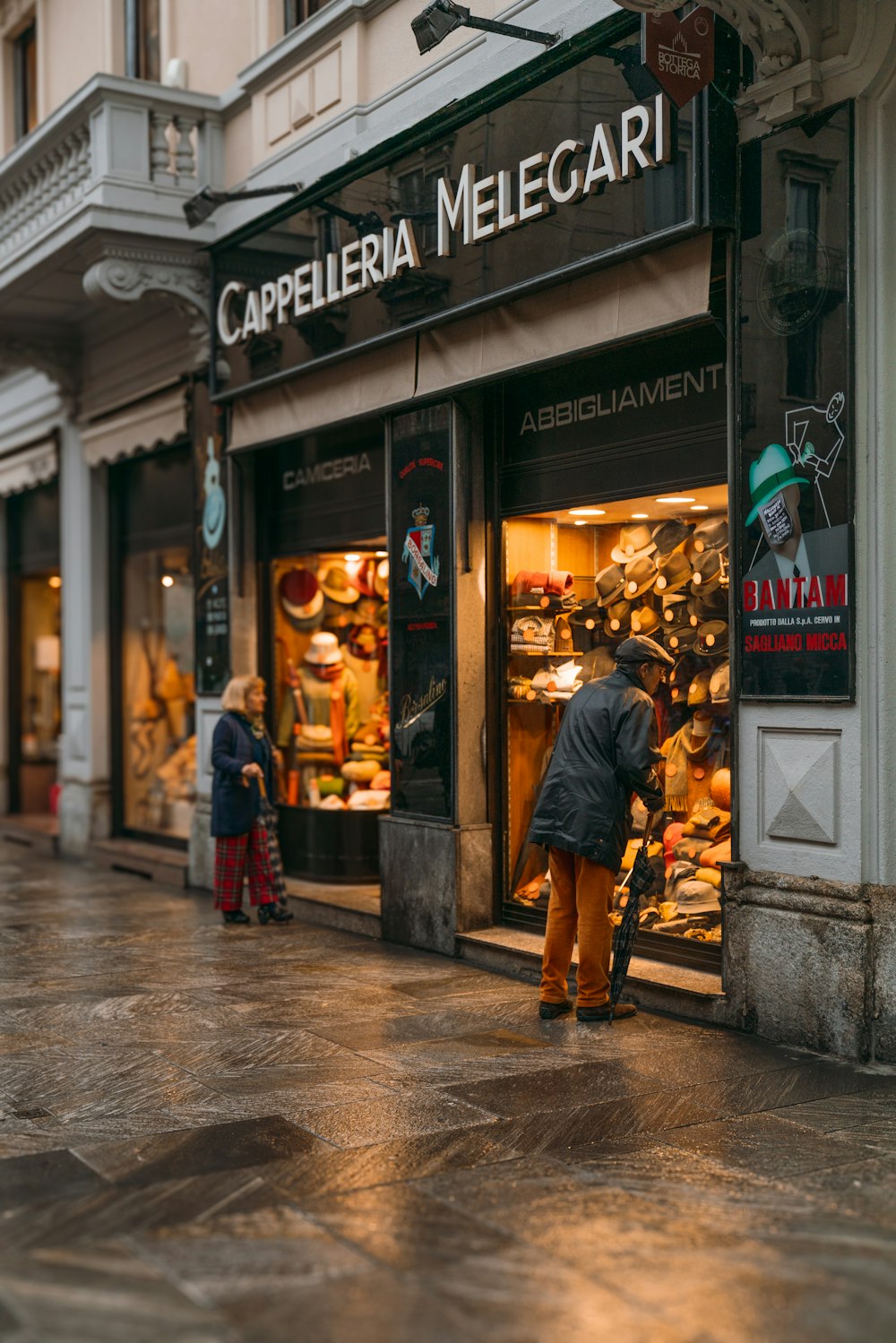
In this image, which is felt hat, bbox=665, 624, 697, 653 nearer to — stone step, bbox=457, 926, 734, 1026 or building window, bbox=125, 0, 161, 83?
stone step, bbox=457, 926, 734, 1026

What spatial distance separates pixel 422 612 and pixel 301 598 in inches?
104

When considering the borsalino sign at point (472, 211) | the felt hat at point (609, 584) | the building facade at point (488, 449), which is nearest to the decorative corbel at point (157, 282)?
the building facade at point (488, 449)

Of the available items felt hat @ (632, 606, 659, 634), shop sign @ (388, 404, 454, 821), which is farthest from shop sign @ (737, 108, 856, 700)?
shop sign @ (388, 404, 454, 821)

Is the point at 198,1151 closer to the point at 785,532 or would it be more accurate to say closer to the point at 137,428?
the point at 785,532

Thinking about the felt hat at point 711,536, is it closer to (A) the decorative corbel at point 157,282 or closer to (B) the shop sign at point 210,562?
(B) the shop sign at point 210,562

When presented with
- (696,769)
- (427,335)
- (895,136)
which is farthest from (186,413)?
(895,136)

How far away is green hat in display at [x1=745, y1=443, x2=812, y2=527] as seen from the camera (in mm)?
6742

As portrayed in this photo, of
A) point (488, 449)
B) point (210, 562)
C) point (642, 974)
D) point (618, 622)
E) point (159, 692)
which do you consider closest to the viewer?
point (642, 974)

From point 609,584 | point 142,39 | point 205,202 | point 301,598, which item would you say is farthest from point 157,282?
point 609,584

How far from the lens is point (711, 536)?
787 cm

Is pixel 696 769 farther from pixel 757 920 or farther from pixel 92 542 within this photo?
pixel 92 542

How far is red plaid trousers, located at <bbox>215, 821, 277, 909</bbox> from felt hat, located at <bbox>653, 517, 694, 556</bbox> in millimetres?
3614

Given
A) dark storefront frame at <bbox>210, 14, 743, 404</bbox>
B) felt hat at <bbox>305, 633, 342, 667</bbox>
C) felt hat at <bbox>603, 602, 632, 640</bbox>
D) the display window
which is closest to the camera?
dark storefront frame at <bbox>210, 14, 743, 404</bbox>

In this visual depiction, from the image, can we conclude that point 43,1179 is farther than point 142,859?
No
